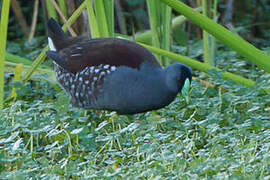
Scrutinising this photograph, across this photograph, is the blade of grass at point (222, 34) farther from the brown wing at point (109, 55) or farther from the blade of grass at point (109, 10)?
the blade of grass at point (109, 10)

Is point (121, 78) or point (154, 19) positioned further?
point (154, 19)

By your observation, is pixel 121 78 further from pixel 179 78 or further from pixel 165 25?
pixel 165 25

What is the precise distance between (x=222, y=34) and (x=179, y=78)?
417 millimetres

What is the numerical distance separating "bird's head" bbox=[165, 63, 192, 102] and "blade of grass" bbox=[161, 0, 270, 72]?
353 mm

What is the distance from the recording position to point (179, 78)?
3.49 m

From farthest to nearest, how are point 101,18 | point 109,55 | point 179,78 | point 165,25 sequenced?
point 165,25 < point 101,18 < point 109,55 < point 179,78

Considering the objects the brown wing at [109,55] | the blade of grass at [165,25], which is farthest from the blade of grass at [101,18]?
the blade of grass at [165,25]

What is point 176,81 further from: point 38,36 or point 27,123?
point 38,36

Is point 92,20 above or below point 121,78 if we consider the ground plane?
above

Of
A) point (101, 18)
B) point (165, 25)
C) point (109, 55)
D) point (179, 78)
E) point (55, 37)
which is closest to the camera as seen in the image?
point (179, 78)

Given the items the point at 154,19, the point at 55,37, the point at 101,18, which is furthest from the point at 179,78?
the point at 55,37

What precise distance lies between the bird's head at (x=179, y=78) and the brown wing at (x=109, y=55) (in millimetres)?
143

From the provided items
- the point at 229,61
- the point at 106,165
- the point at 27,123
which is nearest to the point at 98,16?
the point at 27,123

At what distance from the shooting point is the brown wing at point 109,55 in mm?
3570
